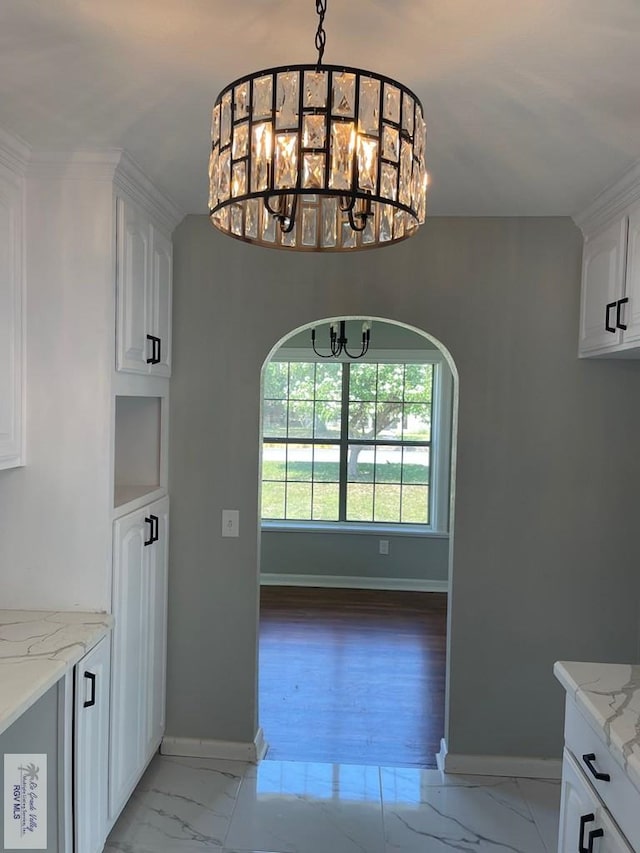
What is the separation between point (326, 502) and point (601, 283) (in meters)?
3.89

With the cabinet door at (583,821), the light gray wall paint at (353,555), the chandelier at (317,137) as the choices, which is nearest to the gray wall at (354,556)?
the light gray wall paint at (353,555)

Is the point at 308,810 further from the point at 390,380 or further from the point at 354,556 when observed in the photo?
the point at 390,380

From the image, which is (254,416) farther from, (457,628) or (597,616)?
(597,616)

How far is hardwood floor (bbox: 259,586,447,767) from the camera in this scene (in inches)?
126

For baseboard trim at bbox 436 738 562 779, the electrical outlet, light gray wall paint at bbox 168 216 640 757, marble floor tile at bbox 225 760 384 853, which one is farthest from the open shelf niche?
baseboard trim at bbox 436 738 562 779

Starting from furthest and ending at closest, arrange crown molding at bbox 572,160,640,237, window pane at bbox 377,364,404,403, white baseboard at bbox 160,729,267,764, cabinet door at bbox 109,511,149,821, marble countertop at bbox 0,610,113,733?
window pane at bbox 377,364,404,403 → white baseboard at bbox 160,729,267,764 → cabinet door at bbox 109,511,149,821 → crown molding at bbox 572,160,640,237 → marble countertop at bbox 0,610,113,733

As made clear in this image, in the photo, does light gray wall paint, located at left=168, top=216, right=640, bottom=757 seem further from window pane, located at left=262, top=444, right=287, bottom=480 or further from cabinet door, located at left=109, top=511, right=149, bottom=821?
window pane, located at left=262, top=444, right=287, bottom=480

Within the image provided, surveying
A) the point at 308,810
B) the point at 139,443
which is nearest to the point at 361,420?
the point at 139,443

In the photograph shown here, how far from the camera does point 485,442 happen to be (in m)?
2.86

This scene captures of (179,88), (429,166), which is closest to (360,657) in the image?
(429,166)

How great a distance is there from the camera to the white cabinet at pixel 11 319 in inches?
82.1

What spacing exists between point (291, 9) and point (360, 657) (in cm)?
383

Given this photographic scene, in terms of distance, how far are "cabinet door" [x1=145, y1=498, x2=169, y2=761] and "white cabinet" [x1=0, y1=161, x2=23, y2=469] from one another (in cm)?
70

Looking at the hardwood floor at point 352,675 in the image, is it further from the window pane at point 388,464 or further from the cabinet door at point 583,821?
the cabinet door at point 583,821
